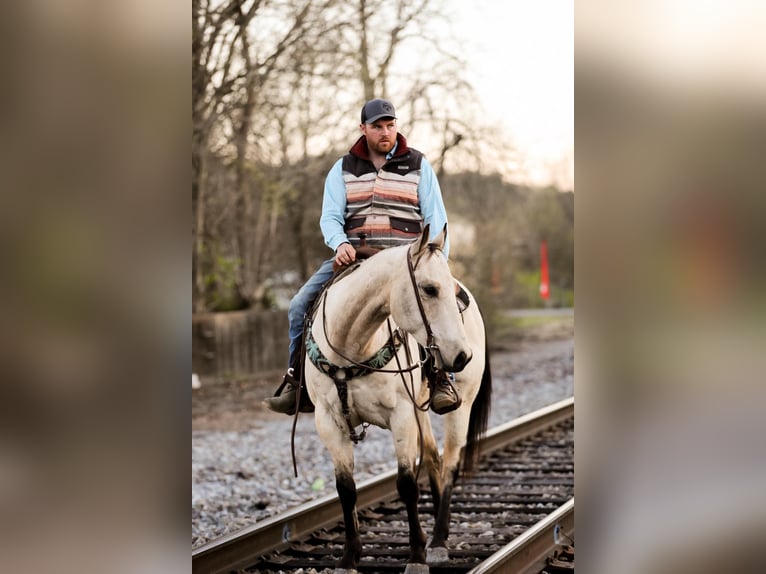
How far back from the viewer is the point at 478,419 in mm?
6035

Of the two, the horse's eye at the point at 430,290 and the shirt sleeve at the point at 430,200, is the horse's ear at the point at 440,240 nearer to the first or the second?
the horse's eye at the point at 430,290

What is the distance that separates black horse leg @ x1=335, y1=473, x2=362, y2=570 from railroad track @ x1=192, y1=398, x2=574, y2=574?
0.44m

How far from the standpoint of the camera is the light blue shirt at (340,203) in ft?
14.5

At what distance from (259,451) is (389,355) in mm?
5471

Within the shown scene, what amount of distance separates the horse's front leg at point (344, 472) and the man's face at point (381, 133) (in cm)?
138

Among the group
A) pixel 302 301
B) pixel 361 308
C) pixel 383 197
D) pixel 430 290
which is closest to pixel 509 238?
pixel 302 301

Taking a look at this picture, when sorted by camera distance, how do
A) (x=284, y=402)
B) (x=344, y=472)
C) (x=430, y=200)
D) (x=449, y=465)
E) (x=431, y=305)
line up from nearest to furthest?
1. (x=431, y=305)
2. (x=430, y=200)
3. (x=344, y=472)
4. (x=284, y=402)
5. (x=449, y=465)

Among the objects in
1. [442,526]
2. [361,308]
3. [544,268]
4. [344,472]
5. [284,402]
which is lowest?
[442,526]

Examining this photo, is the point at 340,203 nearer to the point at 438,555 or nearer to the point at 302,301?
the point at 302,301
